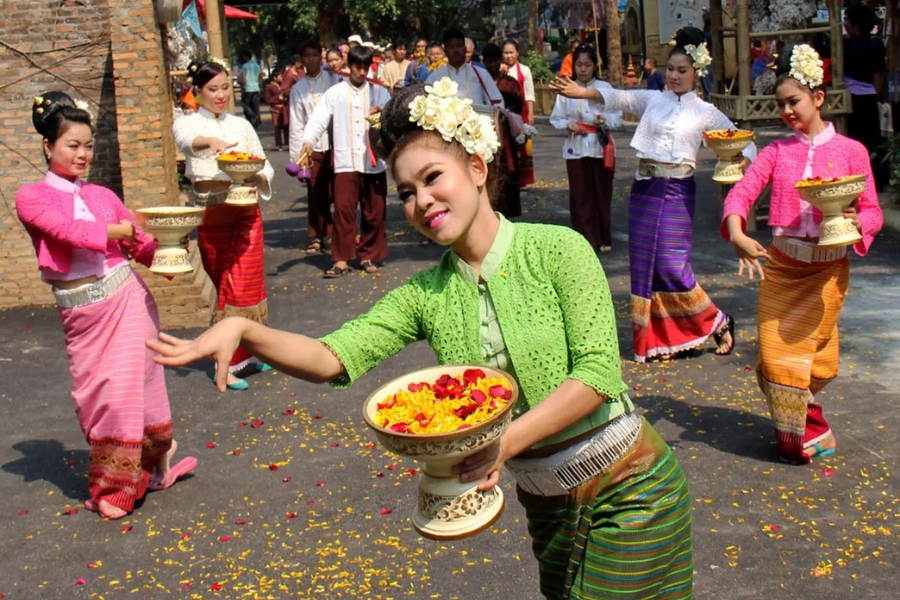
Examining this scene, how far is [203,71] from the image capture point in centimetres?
842

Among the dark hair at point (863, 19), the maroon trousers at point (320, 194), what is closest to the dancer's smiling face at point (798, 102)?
the maroon trousers at point (320, 194)

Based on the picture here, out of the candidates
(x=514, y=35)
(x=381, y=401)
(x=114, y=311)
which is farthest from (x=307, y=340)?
(x=514, y=35)

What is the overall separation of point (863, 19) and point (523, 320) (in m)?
12.6

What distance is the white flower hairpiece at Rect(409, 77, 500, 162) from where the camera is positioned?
2918mm

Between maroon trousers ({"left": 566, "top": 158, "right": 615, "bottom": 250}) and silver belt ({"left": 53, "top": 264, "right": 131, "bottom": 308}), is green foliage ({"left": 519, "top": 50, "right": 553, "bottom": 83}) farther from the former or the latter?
silver belt ({"left": 53, "top": 264, "right": 131, "bottom": 308})

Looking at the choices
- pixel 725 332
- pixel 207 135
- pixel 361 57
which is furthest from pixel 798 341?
pixel 361 57

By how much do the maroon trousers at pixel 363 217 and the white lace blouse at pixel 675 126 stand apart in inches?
160

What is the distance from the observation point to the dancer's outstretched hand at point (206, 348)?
264cm

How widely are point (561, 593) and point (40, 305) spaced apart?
8593mm

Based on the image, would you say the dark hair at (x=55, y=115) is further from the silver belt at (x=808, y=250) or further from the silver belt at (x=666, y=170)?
the silver belt at (x=666, y=170)

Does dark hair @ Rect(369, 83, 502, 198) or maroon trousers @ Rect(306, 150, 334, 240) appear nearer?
dark hair @ Rect(369, 83, 502, 198)

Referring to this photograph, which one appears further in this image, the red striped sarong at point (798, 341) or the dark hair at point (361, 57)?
the dark hair at point (361, 57)

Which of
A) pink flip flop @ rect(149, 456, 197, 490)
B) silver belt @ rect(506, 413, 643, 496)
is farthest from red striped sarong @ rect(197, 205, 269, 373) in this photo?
silver belt @ rect(506, 413, 643, 496)

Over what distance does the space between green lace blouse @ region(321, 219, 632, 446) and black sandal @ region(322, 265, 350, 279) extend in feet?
28.0
